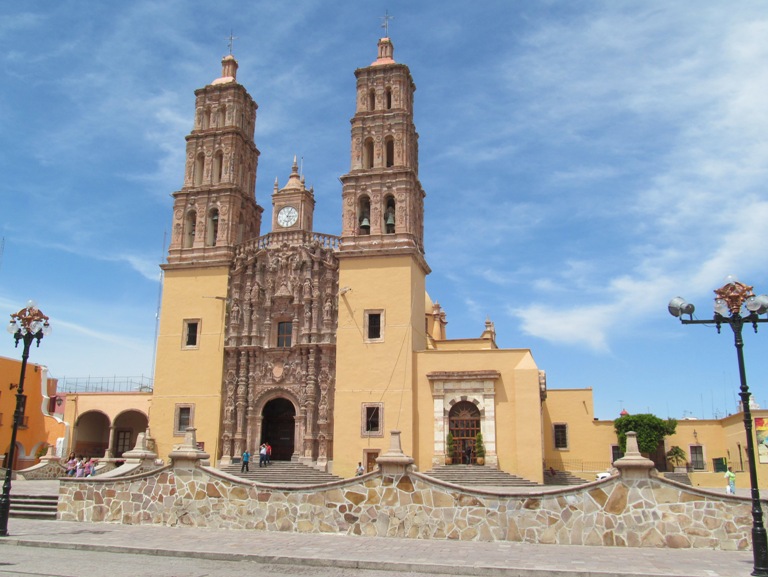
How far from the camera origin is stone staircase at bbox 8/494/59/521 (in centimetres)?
1672

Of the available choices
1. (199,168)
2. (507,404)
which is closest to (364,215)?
(199,168)

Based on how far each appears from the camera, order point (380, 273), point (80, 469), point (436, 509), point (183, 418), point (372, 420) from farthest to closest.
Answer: point (183, 418)
point (380, 273)
point (372, 420)
point (80, 469)
point (436, 509)

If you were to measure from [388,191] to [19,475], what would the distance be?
60.5 ft

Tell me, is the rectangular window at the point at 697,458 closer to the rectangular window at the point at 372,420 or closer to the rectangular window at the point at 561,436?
the rectangular window at the point at 561,436

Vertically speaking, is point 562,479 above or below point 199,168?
below

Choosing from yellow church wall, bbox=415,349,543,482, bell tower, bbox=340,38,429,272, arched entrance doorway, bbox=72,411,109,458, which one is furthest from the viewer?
arched entrance doorway, bbox=72,411,109,458

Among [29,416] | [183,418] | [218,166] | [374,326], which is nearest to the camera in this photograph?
[374,326]

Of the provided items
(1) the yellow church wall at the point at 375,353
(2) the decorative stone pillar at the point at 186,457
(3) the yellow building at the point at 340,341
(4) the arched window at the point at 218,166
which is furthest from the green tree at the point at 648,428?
(2) the decorative stone pillar at the point at 186,457

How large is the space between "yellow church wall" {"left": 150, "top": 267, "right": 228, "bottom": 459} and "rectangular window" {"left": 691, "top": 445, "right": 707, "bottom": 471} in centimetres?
2125

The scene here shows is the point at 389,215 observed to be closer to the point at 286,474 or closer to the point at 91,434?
the point at 286,474

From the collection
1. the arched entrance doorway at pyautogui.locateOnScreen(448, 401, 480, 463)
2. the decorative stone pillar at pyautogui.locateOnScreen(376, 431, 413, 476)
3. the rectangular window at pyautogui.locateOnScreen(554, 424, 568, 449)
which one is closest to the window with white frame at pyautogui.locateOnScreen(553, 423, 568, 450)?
the rectangular window at pyautogui.locateOnScreen(554, 424, 568, 449)

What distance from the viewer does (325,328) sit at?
29.7 meters

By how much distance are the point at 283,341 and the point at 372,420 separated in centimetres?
574

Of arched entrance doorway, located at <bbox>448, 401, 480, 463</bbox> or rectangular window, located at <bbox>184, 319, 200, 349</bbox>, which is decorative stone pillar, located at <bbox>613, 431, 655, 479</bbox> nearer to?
arched entrance doorway, located at <bbox>448, 401, 480, 463</bbox>
